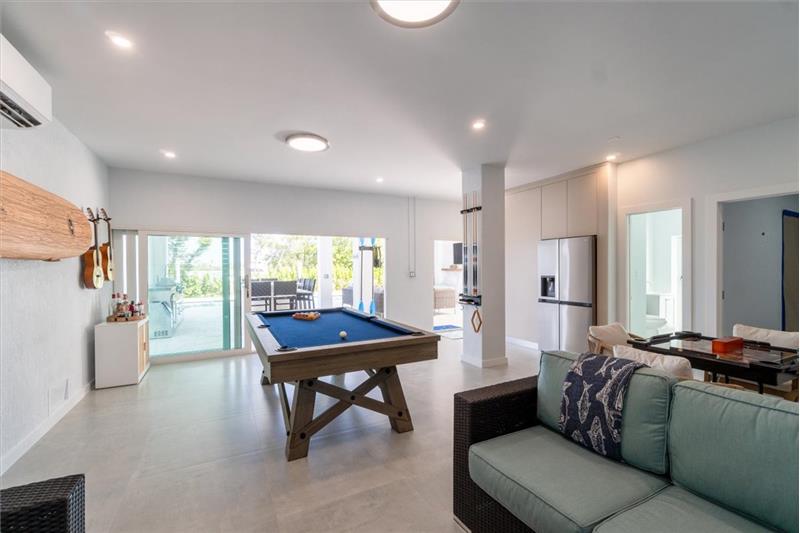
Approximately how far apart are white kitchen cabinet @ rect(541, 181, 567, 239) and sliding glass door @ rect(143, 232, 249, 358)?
474 cm

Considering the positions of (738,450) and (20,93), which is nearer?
(738,450)

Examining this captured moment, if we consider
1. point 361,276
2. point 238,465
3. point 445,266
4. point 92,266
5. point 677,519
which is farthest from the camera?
point 445,266

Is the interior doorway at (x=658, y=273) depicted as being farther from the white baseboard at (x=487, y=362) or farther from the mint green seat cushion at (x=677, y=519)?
the mint green seat cushion at (x=677, y=519)

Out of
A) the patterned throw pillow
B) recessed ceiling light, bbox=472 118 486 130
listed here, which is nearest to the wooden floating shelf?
the patterned throw pillow

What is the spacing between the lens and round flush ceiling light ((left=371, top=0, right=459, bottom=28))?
5.52ft

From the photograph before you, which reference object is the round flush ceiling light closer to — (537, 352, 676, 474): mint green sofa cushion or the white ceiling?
the white ceiling

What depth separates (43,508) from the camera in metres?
1.09

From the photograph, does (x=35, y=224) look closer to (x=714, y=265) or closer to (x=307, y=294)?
(x=714, y=265)

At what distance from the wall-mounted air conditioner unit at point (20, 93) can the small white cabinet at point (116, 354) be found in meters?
2.45

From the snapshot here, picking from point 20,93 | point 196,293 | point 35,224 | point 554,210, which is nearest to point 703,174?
point 554,210

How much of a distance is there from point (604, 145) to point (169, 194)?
578 centimetres

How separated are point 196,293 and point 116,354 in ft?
5.12

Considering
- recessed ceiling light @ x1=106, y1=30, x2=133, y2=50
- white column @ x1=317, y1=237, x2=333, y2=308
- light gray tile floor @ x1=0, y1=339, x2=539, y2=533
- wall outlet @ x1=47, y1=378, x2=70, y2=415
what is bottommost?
light gray tile floor @ x1=0, y1=339, x2=539, y2=533

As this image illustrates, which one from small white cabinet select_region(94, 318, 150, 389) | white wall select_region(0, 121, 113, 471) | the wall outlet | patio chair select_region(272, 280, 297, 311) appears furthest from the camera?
patio chair select_region(272, 280, 297, 311)
